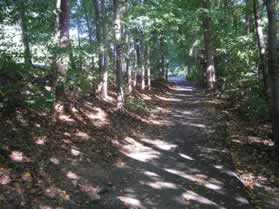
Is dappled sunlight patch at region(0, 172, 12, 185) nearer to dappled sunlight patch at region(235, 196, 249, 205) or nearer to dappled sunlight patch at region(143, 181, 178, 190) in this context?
dappled sunlight patch at region(143, 181, 178, 190)

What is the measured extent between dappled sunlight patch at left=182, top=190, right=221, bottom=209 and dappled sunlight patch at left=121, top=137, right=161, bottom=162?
2.43 metres

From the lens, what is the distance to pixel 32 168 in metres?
6.65

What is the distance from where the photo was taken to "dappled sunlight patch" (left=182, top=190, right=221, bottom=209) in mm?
6250

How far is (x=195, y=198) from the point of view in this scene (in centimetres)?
644

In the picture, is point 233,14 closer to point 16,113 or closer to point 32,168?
point 16,113

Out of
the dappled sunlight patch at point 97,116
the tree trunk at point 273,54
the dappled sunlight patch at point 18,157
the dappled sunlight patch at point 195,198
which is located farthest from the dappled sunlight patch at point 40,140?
the tree trunk at point 273,54

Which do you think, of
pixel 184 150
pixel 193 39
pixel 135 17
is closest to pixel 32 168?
pixel 184 150

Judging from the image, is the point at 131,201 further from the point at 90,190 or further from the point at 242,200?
the point at 242,200

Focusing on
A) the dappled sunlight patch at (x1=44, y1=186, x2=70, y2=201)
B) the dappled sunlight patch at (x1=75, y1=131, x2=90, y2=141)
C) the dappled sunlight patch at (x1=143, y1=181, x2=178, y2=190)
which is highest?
the dappled sunlight patch at (x1=75, y1=131, x2=90, y2=141)

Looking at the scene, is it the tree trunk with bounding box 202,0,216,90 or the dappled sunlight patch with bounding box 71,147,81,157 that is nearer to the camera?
Answer: the dappled sunlight patch with bounding box 71,147,81,157

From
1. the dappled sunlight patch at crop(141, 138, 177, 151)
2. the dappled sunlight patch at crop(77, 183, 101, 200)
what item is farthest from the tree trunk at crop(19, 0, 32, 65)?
the dappled sunlight patch at crop(141, 138, 177, 151)

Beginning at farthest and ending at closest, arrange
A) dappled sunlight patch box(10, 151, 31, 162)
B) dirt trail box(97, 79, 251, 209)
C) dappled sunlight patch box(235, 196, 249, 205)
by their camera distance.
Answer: dappled sunlight patch box(10, 151, 31, 162), dirt trail box(97, 79, 251, 209), dappled sunlight patch box(235, 196, 249, 205)

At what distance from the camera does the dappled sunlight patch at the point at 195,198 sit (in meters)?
6.25

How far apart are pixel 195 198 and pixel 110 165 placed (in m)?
2.59
